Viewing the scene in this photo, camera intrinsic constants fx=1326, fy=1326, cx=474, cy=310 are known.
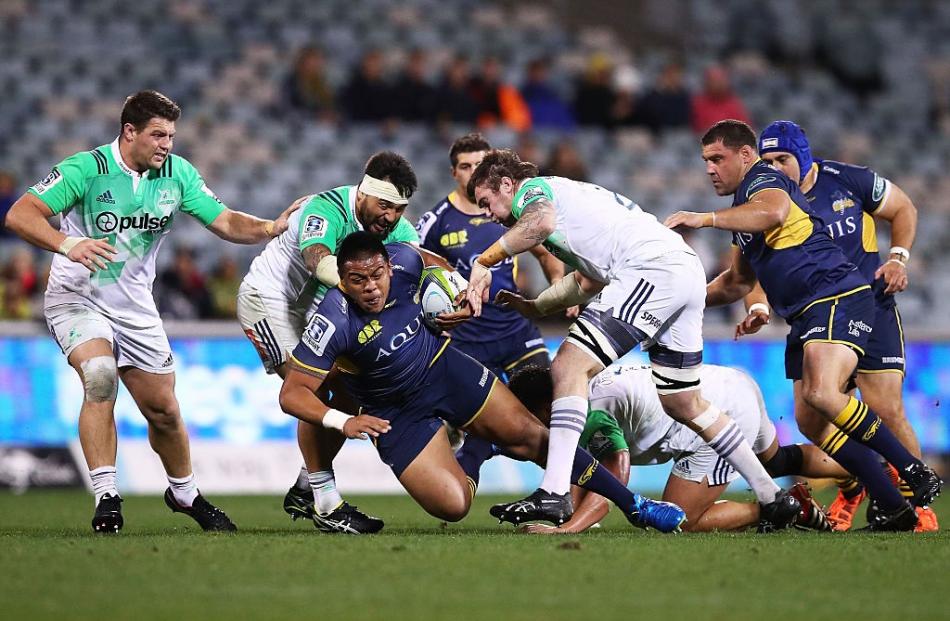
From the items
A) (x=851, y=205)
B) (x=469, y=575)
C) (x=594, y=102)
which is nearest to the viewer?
(x=469, y=575)

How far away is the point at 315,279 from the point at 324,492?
1.49 m

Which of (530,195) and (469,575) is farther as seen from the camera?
(530,195)

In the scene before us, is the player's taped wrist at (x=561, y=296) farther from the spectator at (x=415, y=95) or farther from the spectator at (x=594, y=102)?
the spectator at (x=594, y=102)

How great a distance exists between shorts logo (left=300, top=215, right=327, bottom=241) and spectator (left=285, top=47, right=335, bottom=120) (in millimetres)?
9445

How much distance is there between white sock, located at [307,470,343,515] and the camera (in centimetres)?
789

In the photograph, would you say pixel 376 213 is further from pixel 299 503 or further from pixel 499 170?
pixel 299 503

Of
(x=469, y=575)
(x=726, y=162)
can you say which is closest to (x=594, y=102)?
(x=726, y=162)

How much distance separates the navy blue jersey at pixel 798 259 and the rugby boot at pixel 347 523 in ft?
9.44

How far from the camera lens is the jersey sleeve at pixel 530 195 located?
24.7 feet

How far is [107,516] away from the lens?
760 cm

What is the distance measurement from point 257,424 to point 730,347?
16.3ft

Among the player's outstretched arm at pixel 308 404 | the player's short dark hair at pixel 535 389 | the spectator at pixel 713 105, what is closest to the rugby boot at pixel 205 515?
the player's outstretched arm at pixel 308 404

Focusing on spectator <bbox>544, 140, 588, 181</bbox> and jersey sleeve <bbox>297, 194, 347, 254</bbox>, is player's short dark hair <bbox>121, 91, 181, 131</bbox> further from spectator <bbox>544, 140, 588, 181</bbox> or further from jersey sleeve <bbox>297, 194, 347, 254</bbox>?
spectator <bbox>544, 140, 588, 181</bbox>

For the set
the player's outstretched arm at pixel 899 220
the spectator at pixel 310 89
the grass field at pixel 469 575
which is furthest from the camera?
the spectator at pixel 310 89
